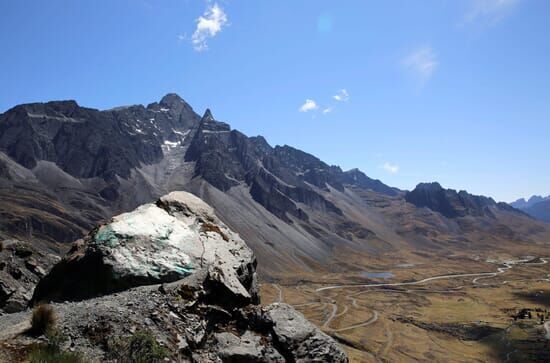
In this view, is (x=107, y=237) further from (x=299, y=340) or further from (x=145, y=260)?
(x=299, y=340)

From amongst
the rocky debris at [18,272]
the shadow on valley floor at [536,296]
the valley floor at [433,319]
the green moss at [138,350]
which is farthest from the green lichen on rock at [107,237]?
the shadow on valley floor at [536,296]

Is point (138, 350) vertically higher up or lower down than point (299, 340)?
higher up

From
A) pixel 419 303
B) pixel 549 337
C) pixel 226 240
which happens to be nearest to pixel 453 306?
pixel 419 303

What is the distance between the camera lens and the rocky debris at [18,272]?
84.8 ft

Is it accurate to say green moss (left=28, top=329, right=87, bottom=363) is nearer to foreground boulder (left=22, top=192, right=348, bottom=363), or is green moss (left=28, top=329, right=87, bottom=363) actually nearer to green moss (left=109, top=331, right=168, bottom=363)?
foreground boulder (left=22, top=192, right=348, bottom=363)

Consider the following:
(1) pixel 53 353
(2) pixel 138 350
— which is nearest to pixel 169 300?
(2) pixel 138 350

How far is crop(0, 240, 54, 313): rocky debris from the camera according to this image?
84.8ft

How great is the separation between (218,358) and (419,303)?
6628 inches

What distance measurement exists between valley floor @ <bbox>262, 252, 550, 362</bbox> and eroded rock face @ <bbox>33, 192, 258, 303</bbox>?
6232cm

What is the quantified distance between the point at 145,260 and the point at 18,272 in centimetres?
2058

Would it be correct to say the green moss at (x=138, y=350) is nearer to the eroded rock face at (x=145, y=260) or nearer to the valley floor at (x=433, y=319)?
the eroded rock face at (x=145, y=260)

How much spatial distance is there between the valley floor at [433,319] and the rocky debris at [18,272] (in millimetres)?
57514

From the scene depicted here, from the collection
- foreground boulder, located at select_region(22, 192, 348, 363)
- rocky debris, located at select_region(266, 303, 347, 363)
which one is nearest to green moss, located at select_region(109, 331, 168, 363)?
foreground boulder, located at select_region(22, 192, 348, 363)

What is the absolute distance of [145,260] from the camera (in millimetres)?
16766
